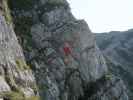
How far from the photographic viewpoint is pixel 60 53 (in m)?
47.3

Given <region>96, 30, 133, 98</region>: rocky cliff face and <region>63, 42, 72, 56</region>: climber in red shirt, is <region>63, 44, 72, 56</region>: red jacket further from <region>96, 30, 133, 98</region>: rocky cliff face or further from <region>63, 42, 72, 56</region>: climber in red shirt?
<region>96, 30, 133, 98</region>: rocky cliff face

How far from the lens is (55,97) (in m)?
43.0

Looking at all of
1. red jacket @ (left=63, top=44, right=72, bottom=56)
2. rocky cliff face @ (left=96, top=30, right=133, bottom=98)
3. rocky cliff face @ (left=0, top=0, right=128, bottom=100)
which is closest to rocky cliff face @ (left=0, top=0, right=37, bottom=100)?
rocky cliff face @ (left=0, top=0, right=128, bottom=100)

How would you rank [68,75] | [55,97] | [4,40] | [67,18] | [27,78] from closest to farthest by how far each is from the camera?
[4,40], [27,78], [55,97], [68,75], [67,18]

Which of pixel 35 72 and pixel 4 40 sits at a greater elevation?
pixel 4 40

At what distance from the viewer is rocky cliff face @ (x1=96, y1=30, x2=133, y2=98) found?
8694cm

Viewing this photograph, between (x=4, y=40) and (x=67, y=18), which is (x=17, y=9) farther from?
(x=4, y=40)

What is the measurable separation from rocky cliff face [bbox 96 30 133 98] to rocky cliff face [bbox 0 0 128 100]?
94.6ft

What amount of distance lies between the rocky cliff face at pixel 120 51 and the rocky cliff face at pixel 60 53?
2883 centimetres

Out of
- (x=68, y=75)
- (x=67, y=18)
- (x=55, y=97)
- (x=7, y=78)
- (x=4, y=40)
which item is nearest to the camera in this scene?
(x=7, y=78)

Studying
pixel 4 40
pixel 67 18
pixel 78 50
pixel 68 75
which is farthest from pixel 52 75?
pixel 4 40

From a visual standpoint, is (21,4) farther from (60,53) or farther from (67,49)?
(67,49)

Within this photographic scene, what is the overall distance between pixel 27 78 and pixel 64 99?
16139 millimetres

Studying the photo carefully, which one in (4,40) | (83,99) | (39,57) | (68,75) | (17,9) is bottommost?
(83,99)
